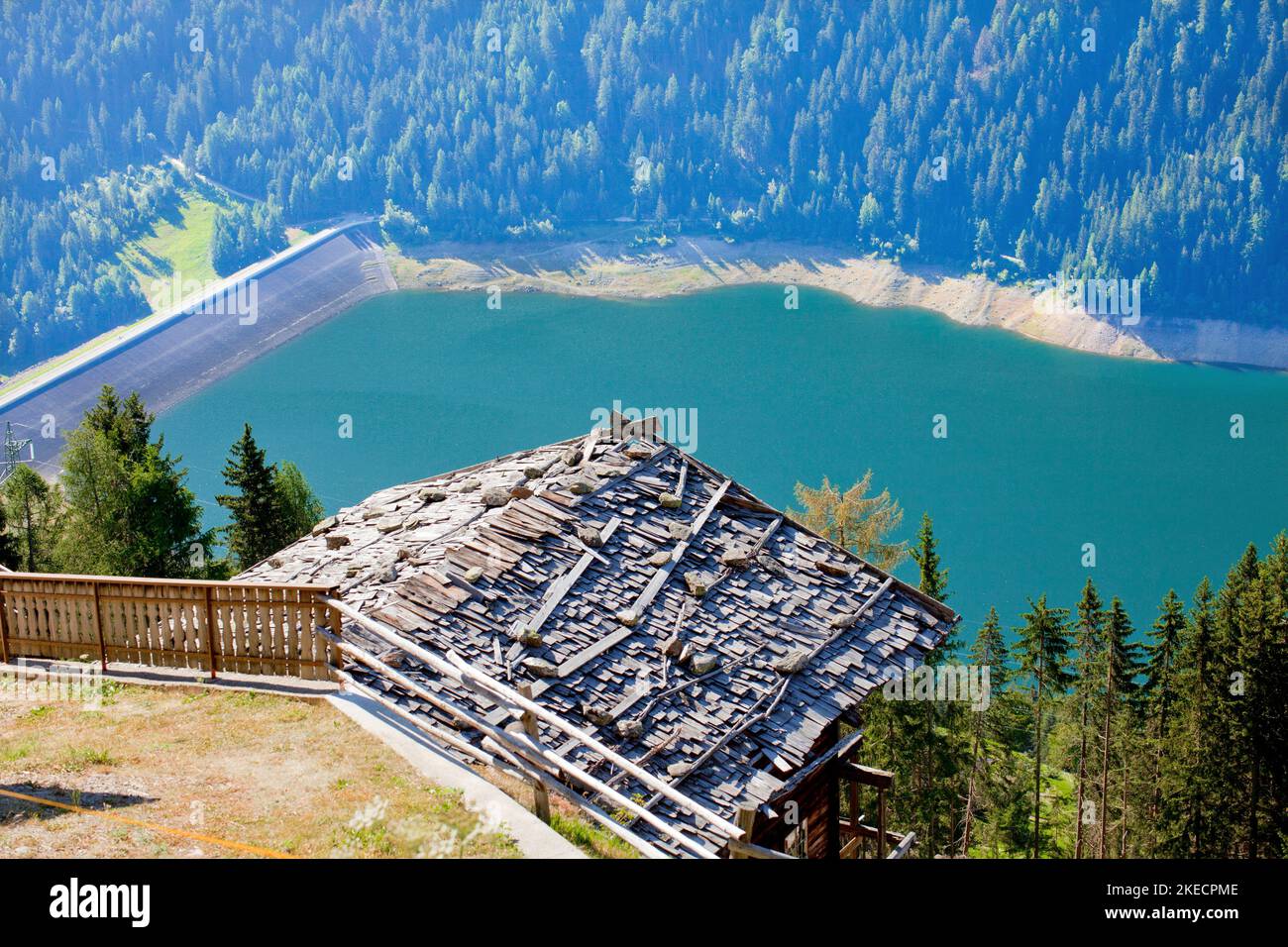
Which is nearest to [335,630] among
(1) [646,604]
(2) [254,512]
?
(1) [646,604]

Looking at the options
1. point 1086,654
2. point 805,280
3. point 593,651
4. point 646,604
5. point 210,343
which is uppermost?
point 805,280

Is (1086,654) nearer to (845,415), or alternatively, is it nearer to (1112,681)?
(1112,681)

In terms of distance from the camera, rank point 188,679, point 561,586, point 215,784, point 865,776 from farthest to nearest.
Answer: point 865,776 → point 561,586 → point 188,679 → point 215,784

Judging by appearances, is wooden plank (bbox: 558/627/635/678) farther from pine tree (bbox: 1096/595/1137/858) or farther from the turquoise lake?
the turquoise lake

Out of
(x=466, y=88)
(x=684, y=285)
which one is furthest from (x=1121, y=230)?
(x=466, y=88)

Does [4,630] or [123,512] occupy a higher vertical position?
[4,630]

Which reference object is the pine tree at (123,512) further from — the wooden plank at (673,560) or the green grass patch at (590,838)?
the green grass patch at (590,838)
